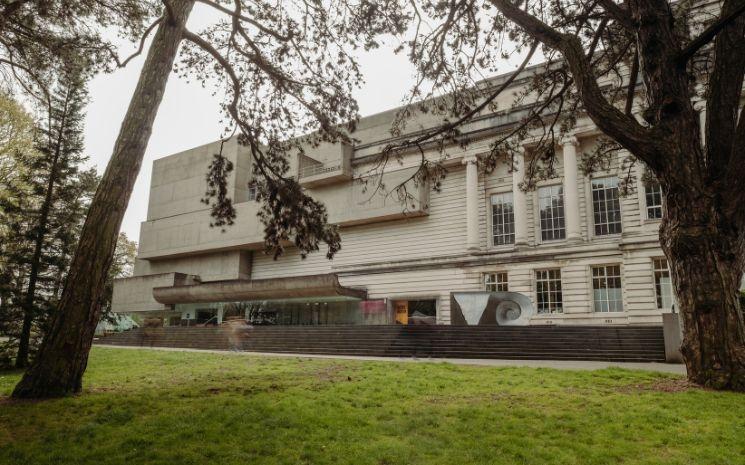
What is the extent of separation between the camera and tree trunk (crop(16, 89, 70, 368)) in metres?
14.3

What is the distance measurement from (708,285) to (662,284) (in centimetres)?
1919

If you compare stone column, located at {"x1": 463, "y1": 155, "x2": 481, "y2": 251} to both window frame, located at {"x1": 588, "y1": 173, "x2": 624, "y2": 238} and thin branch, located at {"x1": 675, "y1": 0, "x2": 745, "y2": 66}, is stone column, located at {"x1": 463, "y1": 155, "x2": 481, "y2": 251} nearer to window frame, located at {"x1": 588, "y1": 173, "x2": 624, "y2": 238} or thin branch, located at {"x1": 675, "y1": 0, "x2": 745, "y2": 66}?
window frame, located at {"x1": 588, "y1": 173, "x2": 624, "y2": 238}

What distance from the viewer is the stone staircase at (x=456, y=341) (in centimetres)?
1606

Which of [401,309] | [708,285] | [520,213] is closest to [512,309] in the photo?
[520,213]

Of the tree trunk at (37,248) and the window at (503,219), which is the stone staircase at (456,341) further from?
the window at (503,219)

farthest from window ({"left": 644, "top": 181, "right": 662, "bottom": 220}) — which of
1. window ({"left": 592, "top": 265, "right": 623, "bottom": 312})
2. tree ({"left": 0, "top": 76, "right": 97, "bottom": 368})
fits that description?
tree ({"left": 0, "top": 76, "right": 97, "bottom": 368})

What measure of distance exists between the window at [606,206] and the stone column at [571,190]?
4.02ft

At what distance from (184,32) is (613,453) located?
11.0 meters

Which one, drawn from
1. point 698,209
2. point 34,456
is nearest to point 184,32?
point 34,456

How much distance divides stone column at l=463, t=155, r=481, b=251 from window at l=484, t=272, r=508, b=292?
6.49ft

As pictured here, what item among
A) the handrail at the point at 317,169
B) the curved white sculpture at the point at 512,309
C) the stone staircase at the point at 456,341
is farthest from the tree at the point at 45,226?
the handrail at the point at 317,169

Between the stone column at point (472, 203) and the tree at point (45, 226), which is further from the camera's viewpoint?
the stone column at point (472, 203)

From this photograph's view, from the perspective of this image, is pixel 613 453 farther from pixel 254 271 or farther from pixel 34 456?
pixel 254 271

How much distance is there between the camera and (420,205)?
32.2 m
